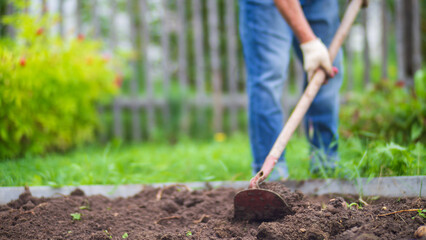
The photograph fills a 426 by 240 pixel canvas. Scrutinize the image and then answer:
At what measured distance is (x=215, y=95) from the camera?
428 cm

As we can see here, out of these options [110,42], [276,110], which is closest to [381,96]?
[276,110]

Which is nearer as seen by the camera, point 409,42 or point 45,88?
point 45,88

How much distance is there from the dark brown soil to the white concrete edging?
0.06 meters

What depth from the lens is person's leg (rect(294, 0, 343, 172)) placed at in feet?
6.38

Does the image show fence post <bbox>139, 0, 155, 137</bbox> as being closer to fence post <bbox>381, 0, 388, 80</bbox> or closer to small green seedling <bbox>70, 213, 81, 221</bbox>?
small green seedling <bbox>70, 213, 81, 221</bbox>

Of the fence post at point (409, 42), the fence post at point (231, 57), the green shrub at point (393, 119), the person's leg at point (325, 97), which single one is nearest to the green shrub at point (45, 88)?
the fence post at point (231, 57)

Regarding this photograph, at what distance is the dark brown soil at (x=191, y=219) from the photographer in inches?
45.3

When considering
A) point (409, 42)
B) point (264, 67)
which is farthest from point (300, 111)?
point (409, 42)

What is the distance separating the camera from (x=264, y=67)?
187 centimetres

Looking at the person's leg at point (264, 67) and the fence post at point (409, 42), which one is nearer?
the person's leg at point (264, 67)

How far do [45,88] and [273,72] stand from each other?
1725 mm

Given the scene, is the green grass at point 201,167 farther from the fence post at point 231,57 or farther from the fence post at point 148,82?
the fence post at point 231,57

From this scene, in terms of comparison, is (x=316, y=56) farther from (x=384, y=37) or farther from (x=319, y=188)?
(x=384, y=37)

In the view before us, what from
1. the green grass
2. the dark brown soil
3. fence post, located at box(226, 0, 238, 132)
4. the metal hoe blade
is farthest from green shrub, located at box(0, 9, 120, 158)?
the metal hoe blade
